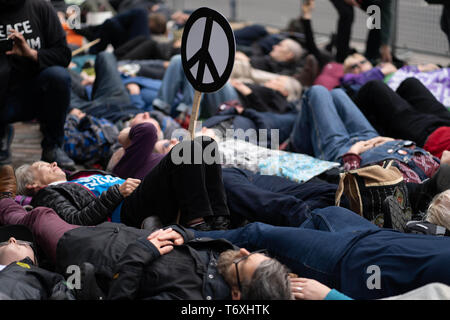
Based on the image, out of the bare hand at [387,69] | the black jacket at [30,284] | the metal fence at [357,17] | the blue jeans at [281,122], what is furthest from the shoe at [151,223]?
the metal fence at [357,17]

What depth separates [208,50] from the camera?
10.7 feet

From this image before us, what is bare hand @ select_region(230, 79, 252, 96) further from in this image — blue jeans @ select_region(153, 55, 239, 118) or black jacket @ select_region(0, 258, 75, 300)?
black jacket @ select_region(0, 258, 75, 300)

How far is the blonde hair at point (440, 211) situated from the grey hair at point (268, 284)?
103 cm

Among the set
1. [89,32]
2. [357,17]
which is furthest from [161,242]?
[357,17]

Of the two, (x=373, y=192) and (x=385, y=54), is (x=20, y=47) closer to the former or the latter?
(x=373, y=192)

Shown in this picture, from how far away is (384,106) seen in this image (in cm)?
502

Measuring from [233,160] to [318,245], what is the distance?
1.49 m

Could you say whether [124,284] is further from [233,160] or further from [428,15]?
[428,15]

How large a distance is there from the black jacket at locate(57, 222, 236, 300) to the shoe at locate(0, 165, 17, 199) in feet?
3.11

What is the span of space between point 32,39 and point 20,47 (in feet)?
0.51

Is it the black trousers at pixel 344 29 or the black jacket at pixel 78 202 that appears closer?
the black jacket at pixel 78 202

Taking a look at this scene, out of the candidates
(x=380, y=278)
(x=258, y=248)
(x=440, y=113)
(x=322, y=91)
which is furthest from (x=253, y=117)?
(x=380, y=278)

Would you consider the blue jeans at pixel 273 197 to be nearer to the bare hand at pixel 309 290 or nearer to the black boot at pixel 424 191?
the black boot at pixel 424 191

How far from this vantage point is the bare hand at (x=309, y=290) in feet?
8.41
